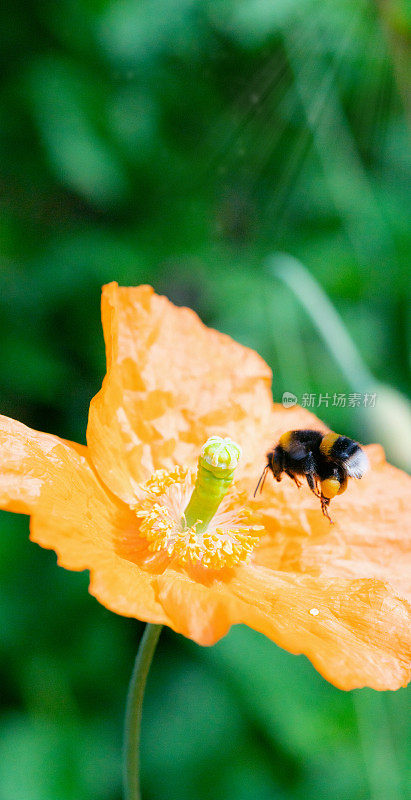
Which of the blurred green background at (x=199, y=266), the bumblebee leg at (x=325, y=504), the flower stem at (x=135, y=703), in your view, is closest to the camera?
the flower stem at (x=135, y=703)

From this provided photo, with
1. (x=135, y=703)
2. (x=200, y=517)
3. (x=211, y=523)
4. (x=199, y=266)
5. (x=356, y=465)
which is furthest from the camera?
(x=199, y=266)

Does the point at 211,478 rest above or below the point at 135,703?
above

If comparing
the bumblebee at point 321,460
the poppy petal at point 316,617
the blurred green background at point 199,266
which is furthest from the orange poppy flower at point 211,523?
the blurred green background at point 199,266

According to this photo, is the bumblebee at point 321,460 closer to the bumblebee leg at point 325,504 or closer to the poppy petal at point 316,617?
the bumblebee leg at point 325,504

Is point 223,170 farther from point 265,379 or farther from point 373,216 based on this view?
point 265,379

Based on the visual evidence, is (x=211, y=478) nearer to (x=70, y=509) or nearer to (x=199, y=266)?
(x=70, y=509)

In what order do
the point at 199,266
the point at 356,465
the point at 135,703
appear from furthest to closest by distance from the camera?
the point at 199,266 < the point at 356,465 < the point at 135,703

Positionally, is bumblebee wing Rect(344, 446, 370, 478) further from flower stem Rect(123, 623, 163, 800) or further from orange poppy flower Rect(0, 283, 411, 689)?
flower stem Rect(123, 623, 163, 800)

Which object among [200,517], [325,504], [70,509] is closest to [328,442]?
[325,504]
